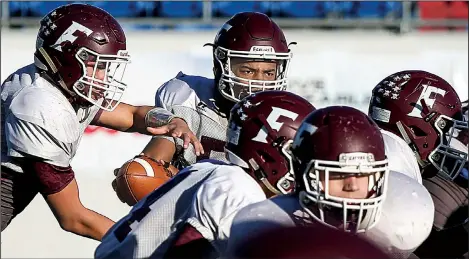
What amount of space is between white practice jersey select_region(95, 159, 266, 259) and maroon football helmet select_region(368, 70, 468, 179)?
3.25 feet

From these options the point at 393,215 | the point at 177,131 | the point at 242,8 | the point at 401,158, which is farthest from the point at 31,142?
the point at 242,8

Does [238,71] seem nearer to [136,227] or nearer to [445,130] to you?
[445,130]

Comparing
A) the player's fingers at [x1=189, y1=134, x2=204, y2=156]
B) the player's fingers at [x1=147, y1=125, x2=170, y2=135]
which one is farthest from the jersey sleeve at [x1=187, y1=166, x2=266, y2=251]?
the player's fingers at [x1=147, y1=125, x2=170, y2=135]

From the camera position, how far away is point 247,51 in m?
3.81

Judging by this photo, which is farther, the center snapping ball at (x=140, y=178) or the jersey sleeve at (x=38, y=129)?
the center snapping ball at (x=140, y=178)

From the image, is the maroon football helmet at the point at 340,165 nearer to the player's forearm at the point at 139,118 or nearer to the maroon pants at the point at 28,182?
the maroon pants at the point at 28,182

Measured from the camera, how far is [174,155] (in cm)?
390

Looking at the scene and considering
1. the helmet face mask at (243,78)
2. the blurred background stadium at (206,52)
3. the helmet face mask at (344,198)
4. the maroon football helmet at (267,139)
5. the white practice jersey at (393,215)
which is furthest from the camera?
the blurred background stadium at (206,52)

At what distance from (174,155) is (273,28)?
2.11 ft

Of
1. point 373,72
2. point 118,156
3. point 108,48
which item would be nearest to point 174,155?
point 108,48

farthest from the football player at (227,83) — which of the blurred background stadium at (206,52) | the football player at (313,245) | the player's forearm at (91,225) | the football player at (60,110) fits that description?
the blurred background stadium at (206,52)

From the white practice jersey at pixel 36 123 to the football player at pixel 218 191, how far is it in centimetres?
69

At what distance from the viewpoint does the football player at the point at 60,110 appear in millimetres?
3408

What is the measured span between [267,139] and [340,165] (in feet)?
1.20
